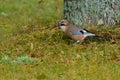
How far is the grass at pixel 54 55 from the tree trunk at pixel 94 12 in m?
0.18

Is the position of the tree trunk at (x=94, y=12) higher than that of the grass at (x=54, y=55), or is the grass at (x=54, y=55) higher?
the tree trunk at (x=94, y=12)

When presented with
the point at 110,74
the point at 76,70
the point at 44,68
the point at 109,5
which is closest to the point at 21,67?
the point at 44,68

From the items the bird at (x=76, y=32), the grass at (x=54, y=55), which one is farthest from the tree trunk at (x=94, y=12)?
the bird at (x=76, y=32)

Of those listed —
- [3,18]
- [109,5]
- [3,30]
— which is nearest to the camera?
[109,5]

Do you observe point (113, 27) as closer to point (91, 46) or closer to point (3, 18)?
point (91, 46)

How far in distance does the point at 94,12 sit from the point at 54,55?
62.4 inches

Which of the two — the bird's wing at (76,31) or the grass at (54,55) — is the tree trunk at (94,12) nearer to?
the grass at (54,55)

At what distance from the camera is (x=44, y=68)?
7621 millimetres

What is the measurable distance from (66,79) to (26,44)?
233 centimetres

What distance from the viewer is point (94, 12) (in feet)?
31.6

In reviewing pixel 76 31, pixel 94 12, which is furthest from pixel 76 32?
pixel 94 12

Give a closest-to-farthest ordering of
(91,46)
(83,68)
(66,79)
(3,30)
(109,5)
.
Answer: (66,79) < (83,68) < (91,46) < (109,5) < (3,30)

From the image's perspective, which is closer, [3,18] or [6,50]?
[6,50]

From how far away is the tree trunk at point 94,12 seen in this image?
952 centimetres
